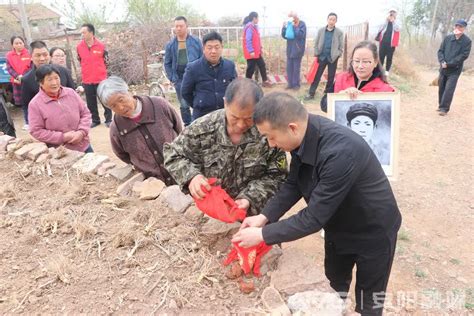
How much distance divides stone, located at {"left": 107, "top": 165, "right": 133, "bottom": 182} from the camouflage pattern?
83 centimetres

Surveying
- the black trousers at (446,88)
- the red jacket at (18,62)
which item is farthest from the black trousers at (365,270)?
the black trousers at (446,88)

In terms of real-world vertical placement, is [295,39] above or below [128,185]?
above

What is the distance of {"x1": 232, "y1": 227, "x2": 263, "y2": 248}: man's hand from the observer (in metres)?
1.78

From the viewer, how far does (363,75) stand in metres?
3.09

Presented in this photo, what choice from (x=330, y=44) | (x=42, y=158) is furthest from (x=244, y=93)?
(x=330, y=44)

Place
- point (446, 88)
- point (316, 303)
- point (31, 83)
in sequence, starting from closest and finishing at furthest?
point (316, 303), point (31, 83), point (446, 88)

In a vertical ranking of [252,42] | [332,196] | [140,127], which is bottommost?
[332,196]

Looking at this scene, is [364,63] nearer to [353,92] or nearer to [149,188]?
[353,92]

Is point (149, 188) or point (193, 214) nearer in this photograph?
point (193, 214)

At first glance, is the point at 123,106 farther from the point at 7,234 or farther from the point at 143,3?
the point at 143,3

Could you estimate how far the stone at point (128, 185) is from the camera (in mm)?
2854

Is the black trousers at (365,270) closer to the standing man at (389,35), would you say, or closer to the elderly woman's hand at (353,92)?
the elderly woman's hand at (353,92)

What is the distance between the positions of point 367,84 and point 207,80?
1.94 metres

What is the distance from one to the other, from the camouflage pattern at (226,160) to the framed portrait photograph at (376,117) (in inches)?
42.2
